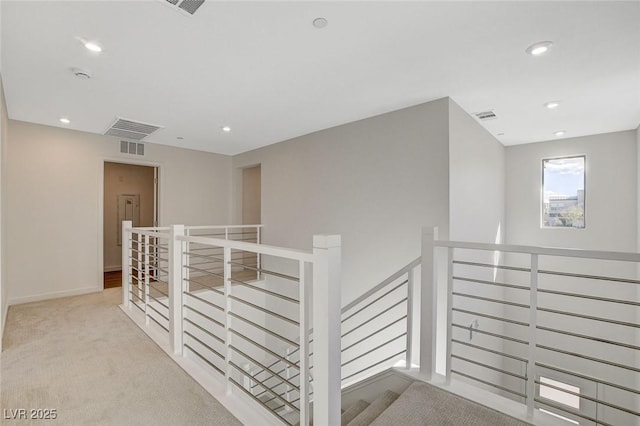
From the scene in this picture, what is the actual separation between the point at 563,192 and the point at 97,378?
619 centimetres

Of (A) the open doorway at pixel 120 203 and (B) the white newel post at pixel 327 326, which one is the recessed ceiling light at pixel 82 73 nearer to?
(B) the white newel post at pixel 327 326

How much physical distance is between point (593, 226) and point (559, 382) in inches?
104

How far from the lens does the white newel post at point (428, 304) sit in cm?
213

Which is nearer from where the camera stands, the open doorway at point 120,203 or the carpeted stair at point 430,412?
the carpeted stair at point 430,412

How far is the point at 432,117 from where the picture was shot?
3.21 m

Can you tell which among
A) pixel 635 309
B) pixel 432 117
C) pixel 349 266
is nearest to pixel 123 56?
pixel 432 117

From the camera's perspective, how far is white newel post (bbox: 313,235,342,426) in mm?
1195

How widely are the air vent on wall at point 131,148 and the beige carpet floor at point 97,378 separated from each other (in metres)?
2.64

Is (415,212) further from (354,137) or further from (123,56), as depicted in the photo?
(123,56)

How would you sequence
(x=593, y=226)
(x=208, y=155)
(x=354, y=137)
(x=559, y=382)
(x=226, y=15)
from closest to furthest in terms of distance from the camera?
(x=226, y=15) < (x=354, y=137) < (x=593, y=226) < (x=559, y=382) < (x=208, y=155)

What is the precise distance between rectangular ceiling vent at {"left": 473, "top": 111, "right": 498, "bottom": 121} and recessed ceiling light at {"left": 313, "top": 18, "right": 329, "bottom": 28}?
245 centimetres

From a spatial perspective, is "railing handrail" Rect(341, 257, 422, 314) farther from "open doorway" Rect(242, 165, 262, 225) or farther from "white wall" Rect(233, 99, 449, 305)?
"open doorway" Rect(242, 165, 262, 225)

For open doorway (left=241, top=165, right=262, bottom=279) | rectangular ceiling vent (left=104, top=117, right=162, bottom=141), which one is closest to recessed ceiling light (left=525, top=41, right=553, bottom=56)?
rectangular ceiling vent (left=104, top=117, right=162, bottom=141)

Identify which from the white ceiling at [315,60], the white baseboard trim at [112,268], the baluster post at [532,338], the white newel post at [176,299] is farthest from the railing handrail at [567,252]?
the white baseboard trim at [112,268]
